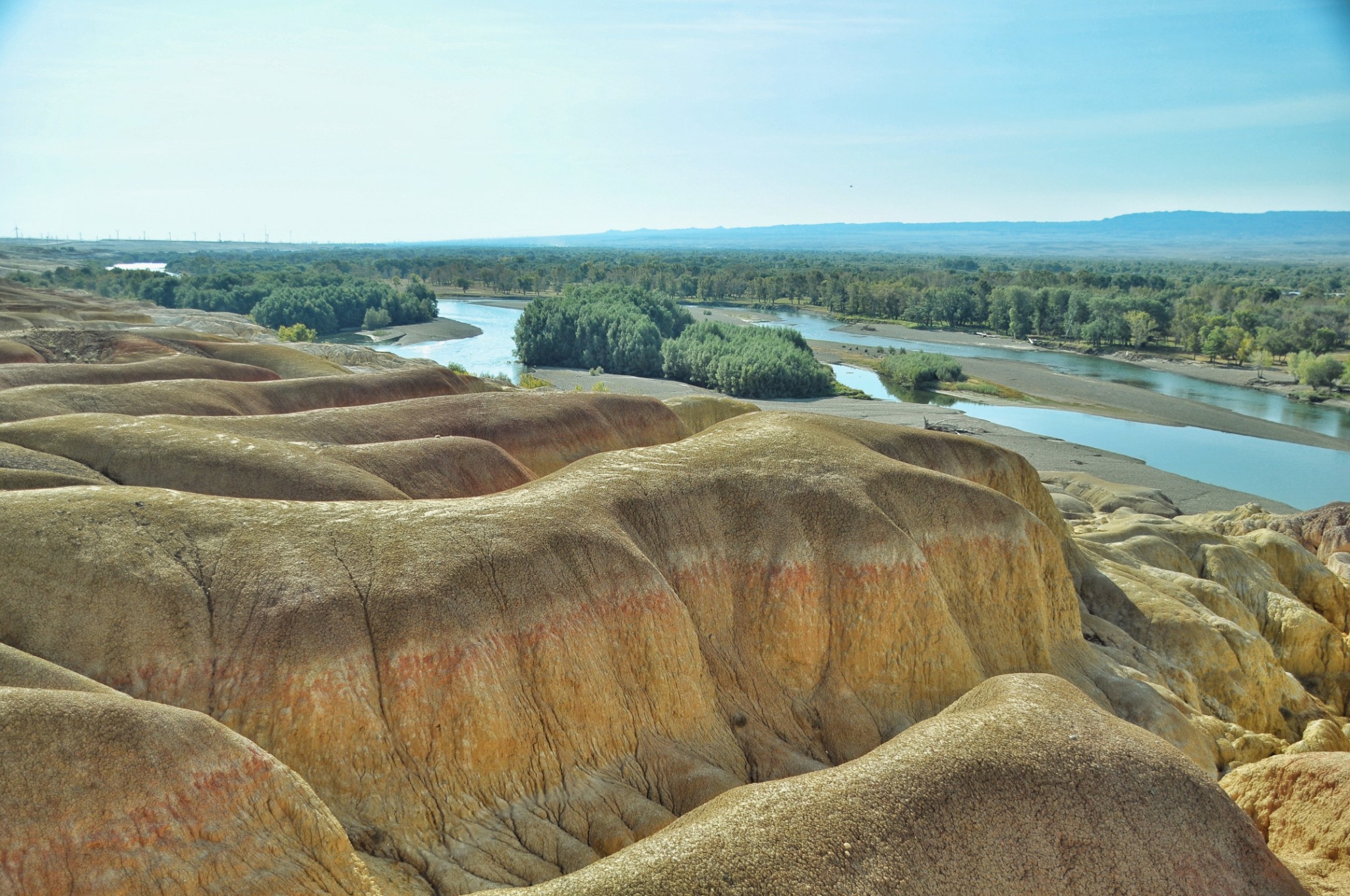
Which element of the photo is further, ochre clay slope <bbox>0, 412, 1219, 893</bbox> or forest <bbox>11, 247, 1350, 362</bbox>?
forest <bbox>11, 247, 1350, 362</bbox>

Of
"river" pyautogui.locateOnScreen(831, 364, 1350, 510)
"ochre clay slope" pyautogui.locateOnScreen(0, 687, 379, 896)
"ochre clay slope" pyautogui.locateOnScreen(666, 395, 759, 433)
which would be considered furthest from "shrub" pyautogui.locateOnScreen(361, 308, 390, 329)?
"ochre clay slope" pyautogui.locateOnScreen(0, 687, 379, 896)

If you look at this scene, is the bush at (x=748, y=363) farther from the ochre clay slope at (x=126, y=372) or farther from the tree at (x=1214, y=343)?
the ochre clay slope at (x=126, y=372)

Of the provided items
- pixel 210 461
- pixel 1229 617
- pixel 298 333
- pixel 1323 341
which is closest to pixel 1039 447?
pixel 1229 617

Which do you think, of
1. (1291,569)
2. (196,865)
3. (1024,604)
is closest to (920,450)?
(1024,604)

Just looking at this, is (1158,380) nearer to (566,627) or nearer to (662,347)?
(662,347)

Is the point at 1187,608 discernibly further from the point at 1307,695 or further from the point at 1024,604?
the point at 1024,604

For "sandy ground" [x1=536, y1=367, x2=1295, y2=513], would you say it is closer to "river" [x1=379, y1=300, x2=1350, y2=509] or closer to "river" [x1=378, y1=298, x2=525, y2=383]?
"river" [x1=379, y1=300, x2=1350, y2=509]
